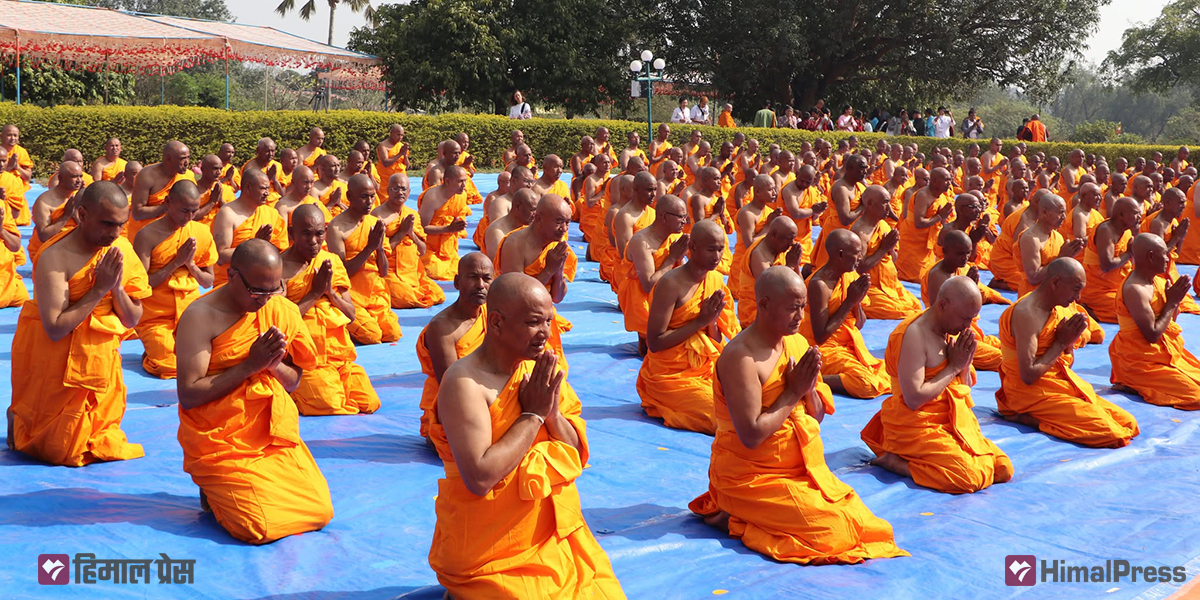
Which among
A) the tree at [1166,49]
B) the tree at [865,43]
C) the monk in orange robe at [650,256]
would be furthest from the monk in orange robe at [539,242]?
the tree at [1166,49]

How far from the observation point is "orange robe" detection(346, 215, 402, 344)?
30.8ft

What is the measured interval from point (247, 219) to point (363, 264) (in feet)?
3.52

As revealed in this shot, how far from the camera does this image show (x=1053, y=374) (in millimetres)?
7492

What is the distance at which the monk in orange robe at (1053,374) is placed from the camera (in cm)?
704

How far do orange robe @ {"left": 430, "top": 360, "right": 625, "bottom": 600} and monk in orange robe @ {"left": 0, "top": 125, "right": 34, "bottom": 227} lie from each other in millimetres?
10827

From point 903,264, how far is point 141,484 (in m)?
10.00

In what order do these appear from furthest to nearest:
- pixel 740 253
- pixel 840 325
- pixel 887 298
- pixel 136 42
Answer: pixel 136 42 < pixel 740 253 < pixel 887 298 < pixel 840 325

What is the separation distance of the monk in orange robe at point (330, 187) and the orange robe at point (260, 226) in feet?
6.43

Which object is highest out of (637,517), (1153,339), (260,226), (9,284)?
(260,226)

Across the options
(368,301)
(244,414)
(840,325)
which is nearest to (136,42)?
(368,301)

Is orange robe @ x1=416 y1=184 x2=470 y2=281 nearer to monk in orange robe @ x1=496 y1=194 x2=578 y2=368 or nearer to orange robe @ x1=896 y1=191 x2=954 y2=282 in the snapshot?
monk in orange robe @ x1=496 y1=194 x2=578 y2=368

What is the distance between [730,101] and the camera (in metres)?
38.7

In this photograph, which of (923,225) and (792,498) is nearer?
(792,498)

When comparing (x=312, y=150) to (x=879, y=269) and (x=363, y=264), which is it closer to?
(x=363, y=264)
